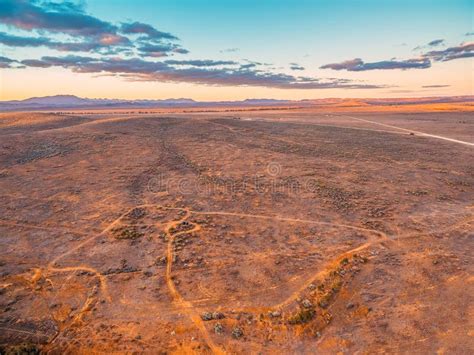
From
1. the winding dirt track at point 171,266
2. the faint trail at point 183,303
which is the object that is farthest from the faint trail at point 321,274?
the faint trail at point 183,303

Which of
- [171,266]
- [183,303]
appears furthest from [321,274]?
[171,266]

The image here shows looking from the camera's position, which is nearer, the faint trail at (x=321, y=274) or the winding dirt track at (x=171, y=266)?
the winding dirt track at (x=171, y=266)

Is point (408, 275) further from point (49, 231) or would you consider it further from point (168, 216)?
point (49, 231)

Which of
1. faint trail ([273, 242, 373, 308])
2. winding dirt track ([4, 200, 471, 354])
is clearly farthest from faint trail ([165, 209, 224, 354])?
faint trail ([273, 242, 373, 308])

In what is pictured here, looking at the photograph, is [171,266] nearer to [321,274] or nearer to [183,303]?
[183,303]

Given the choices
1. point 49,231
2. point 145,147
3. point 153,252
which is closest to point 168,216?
point 153,252

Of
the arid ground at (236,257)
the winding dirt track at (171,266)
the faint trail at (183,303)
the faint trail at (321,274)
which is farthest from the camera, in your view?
the faint trail at (321,274)

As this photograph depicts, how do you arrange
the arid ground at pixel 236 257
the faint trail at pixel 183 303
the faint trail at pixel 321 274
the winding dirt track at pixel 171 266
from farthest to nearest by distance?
the faint trail at pixel 321 274
the winding dirt track at pixel 171 266
the arid ground at pixel 236 257
the faint trail at pixel 183 303

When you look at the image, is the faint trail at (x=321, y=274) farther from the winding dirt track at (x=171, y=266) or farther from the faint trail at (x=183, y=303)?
the faint trail at (x=183, y=303)
